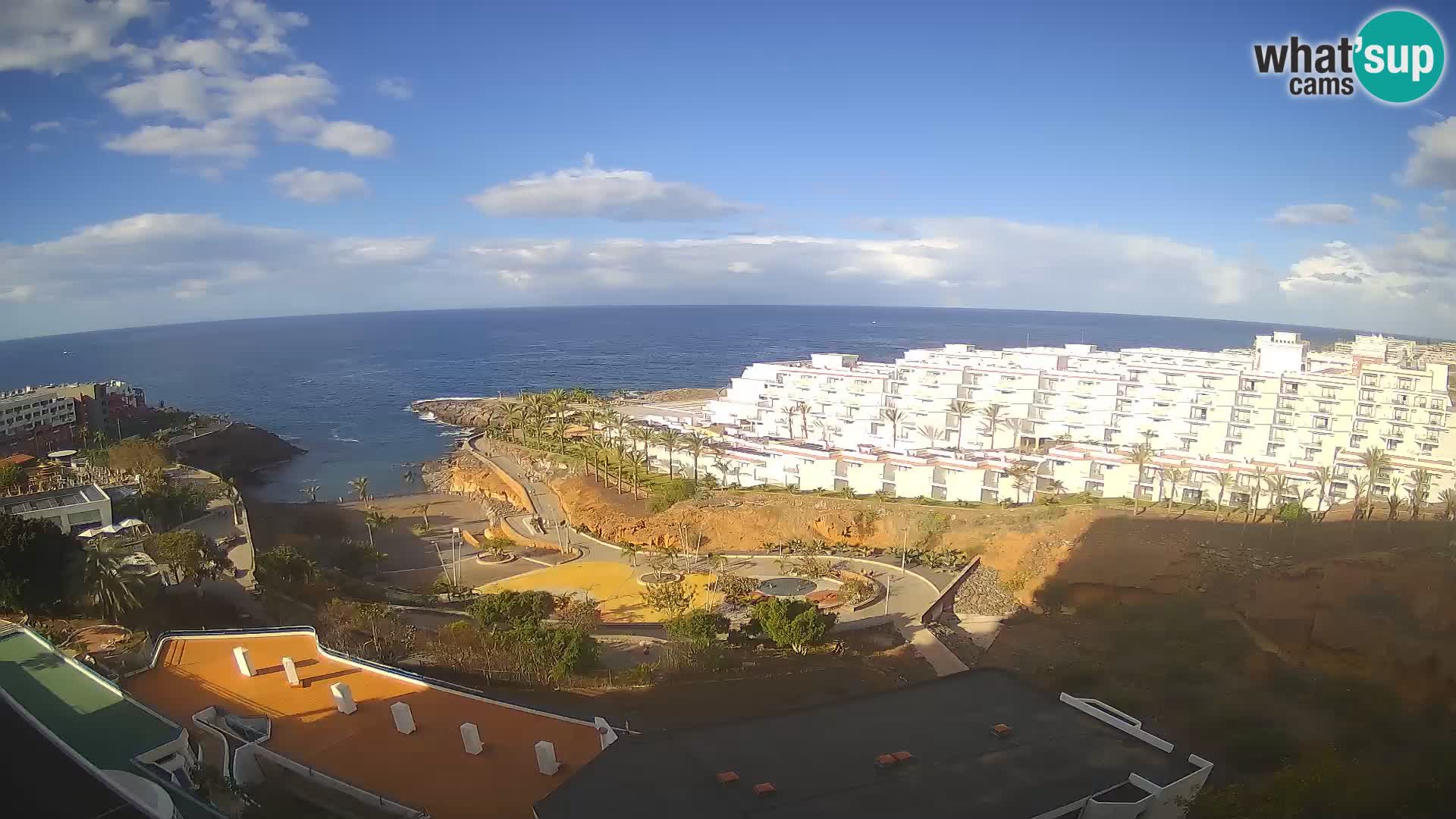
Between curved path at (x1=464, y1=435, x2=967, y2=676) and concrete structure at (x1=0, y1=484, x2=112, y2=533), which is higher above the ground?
concrete structure at (x1=0, y1=484, x2=112, y2=533)

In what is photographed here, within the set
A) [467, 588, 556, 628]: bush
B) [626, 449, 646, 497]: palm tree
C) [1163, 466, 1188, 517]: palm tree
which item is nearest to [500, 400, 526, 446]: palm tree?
[626, 449, 646, 497]: palm tree

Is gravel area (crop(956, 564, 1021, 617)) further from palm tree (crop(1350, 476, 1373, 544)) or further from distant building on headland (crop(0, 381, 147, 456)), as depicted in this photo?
distant building on headland (crop(0, 381, 147, 456))

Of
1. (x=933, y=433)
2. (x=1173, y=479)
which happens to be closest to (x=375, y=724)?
(x=1173, y=479)

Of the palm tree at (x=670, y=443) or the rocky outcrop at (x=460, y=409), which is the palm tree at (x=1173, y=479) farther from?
the rocky outcrop at (x=460, y=409)

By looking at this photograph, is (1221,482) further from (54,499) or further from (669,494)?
(54,499)

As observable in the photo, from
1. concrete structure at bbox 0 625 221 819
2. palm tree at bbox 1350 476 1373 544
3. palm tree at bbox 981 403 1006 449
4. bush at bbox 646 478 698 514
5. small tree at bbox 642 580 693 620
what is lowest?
small tree at bbox 642 580 693 620

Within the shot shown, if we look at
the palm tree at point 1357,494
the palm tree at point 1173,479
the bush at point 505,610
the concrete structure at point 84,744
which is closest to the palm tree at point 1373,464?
the palm tree at point 1357,494
